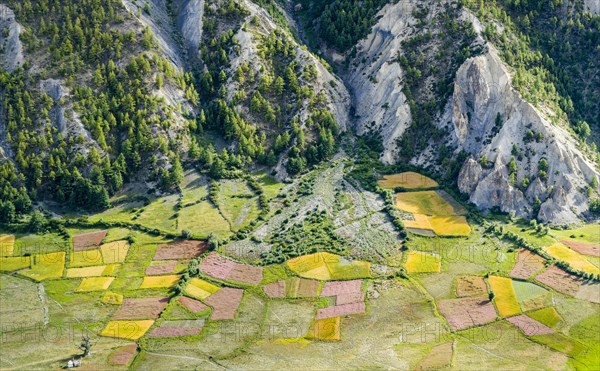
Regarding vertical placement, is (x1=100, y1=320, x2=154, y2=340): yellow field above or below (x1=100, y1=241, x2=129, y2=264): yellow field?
below

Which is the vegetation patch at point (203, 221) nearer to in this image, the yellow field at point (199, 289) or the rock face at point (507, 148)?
the yellow field at point (199, 289)

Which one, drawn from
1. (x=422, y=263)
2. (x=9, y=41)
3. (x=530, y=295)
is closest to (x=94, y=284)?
(x=422, y=263)

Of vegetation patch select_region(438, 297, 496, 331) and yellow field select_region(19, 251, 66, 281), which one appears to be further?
yellow field select_region(19, 251, 66, 281)

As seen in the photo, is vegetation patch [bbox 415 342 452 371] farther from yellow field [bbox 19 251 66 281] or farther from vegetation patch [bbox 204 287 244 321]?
yellow field [bbox 19 251 66 281]

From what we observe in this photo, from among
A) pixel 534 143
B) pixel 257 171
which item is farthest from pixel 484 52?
pixel 257 171

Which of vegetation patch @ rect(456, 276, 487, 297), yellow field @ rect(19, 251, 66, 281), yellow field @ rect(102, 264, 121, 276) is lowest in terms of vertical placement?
vegetation patch @ rect(456, 276, 487, 297)

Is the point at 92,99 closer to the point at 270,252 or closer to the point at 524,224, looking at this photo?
the point at 270,252

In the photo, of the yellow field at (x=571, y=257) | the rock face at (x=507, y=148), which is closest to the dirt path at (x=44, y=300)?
the rock face at (x=507, y=148)

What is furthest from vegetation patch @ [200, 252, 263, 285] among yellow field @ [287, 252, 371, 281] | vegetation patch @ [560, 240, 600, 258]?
vegetation patch @ [560, 240, 600, 258]
